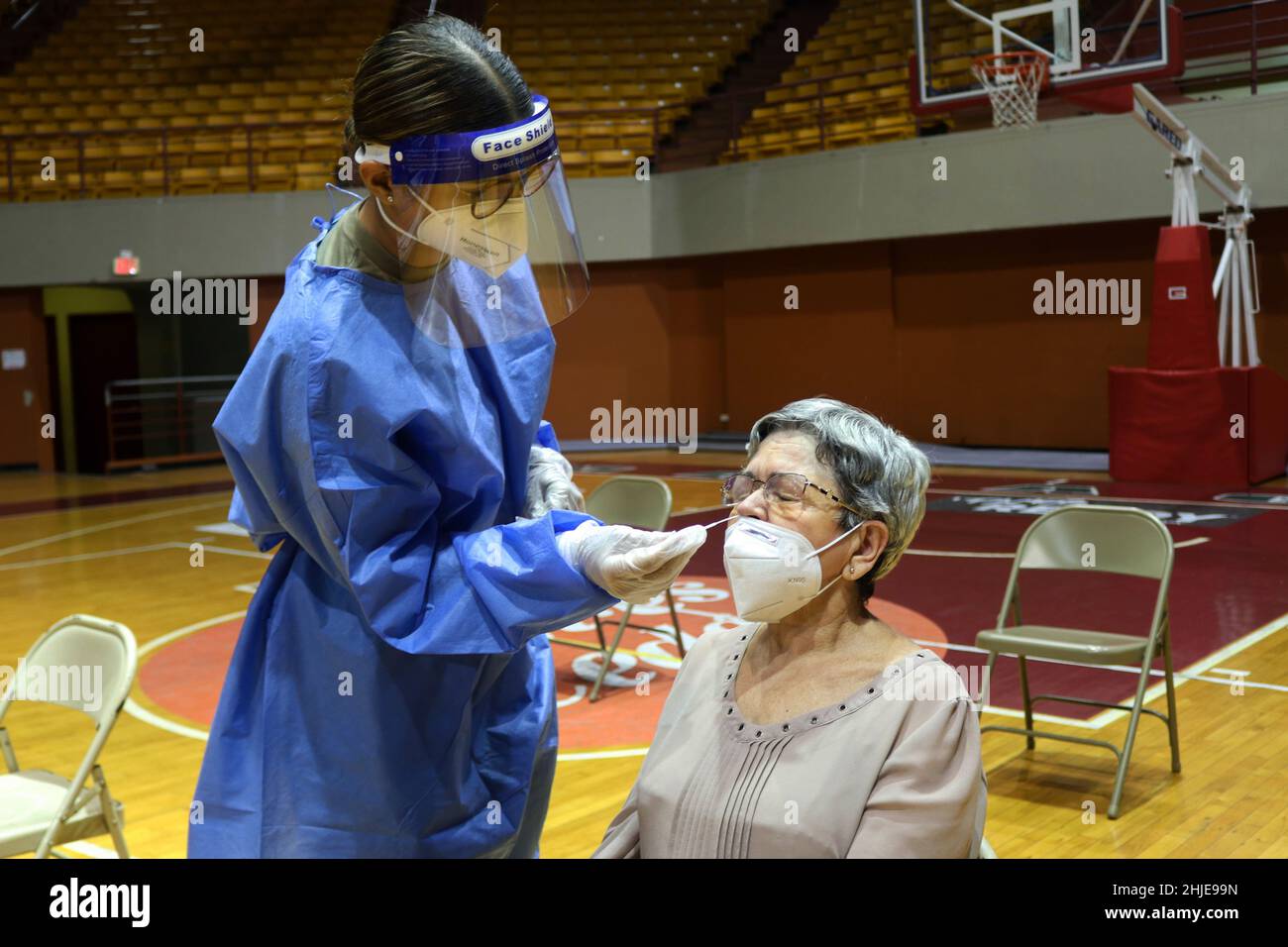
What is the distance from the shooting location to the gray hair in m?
2.12

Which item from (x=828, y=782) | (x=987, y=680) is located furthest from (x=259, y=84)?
(x=828, y=782)

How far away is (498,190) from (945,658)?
180 inches

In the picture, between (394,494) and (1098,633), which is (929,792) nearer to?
(394,494)

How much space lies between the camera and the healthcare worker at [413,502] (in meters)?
1.67

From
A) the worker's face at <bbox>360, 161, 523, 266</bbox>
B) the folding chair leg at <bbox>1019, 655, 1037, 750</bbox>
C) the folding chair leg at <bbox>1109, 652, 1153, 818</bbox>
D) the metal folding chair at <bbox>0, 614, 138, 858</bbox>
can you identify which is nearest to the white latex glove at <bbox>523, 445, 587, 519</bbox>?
the worker's face at <bbox>360, 161, 523, 266</bbox>

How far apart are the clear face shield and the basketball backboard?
10.2 m

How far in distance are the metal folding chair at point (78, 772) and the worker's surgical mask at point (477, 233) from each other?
1.84 meters

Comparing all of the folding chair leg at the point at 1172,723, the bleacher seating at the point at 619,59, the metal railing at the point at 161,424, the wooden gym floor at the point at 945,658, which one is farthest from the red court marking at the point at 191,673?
the bleacher seating at the point at 619,59

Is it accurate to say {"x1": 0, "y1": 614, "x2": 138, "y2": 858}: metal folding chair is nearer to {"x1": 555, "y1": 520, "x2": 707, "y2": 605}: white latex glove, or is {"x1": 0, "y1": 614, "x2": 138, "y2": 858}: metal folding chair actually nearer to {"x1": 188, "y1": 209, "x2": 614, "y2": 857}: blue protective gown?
{"x1": 188, "y1": 209, "x2": 614, "y2": 857}: blue protective gown

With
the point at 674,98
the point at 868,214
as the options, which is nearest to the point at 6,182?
the point at 674,98

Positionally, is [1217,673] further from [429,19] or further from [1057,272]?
[1057,272]

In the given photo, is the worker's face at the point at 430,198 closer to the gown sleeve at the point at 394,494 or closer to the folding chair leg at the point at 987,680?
the gown sleeve at the point at 394,494

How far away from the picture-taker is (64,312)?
17.0m

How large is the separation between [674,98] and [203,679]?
12862 millimetres
